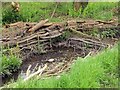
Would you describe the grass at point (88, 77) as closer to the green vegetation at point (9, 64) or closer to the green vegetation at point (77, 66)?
the green vegetation at point (77, 66)

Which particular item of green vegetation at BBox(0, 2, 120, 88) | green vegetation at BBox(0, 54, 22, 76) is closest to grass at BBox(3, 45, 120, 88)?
green vegetation at BBox(0, 2, 120, 88)

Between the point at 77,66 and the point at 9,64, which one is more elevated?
the point at 77,66

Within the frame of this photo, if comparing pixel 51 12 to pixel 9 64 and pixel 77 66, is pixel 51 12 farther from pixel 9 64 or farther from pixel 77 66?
pixel 77 66

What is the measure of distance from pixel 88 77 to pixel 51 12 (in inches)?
188

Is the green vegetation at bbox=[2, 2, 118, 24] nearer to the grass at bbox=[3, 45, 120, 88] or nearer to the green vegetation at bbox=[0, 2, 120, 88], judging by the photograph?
the green vegetation at bbox=[0, 2, 120, 88]

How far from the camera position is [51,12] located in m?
8.97

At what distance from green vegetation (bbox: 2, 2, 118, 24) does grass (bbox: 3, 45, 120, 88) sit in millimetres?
3228

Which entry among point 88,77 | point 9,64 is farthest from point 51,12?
point 88,77

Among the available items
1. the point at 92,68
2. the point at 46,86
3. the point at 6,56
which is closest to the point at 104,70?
the point at 92,68

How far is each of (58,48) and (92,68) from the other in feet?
7.73

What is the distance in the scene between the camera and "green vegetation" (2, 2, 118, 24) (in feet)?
26.5

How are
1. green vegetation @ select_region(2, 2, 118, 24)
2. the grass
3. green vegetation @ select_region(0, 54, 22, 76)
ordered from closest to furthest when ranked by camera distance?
the grass → green vegetation @ select_region(0, 54, 22, 76) → green vegetation @ select_region(2, 2, 118, 24)

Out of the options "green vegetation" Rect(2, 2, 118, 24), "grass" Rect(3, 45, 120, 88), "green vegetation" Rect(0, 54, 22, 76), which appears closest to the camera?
"grass" Rect(3, 45, 120, 88)

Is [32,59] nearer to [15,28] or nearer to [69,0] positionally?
[15,28]
